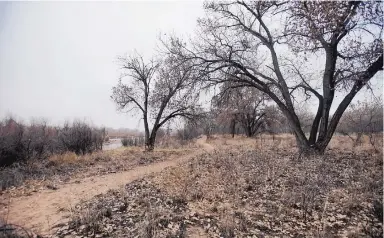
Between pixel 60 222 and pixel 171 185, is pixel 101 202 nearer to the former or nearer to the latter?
pixel 60 222

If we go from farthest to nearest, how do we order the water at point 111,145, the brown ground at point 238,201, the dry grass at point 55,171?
1. the water at point 111,145
2. the dry grass at point 55,171
3. the brown ground at point 238,201

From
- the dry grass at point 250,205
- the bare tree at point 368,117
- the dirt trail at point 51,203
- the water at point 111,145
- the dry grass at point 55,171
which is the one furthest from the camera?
the water at point 111,145

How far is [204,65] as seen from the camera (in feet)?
47.6

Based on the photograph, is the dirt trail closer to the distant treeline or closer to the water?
the distant treeline

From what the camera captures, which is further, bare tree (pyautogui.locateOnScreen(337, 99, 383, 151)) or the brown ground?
bare tree (pyautogui.locateOnScreen(337, 99, 383, 151))

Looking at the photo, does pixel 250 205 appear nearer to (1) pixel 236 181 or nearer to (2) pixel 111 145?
(1) pixel 236 181

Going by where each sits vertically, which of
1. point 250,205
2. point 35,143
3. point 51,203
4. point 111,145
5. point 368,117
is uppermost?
point 368,117

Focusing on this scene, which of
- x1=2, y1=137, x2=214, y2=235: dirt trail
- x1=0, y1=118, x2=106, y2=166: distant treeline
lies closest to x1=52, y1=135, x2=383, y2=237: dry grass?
x1=2, y1=137, x2=214, y2=235: dirt trail

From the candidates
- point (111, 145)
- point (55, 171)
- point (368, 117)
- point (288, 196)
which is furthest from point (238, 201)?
point (111, 145)

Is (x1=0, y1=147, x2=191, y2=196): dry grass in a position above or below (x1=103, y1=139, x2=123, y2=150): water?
below

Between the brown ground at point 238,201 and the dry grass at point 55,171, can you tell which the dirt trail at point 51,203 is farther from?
the dry grass at point 55,171

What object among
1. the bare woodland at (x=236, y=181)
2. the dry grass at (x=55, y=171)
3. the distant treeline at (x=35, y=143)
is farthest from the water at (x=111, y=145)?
the bare woodland at (x=236, y=181)

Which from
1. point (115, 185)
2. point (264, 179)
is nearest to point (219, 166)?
point (264, 179)

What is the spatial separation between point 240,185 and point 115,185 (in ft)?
14.2
